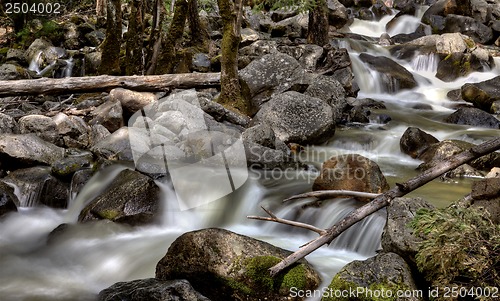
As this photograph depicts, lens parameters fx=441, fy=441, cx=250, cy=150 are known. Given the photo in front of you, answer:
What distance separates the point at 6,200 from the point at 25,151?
1086 millimetres

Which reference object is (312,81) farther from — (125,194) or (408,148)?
(125,194)

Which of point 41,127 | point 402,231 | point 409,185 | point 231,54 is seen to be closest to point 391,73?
point 231,54

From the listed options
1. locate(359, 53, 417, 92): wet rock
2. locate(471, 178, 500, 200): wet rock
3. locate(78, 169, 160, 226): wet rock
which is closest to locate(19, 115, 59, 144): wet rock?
locate(78, 169, 160, 226): wet rock

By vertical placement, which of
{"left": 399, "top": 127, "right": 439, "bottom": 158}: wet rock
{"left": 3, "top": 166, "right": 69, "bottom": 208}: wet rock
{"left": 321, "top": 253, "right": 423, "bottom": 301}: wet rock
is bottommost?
{"left": 399, "top": 127, "right": 439, "bottom": 158}: wet rock

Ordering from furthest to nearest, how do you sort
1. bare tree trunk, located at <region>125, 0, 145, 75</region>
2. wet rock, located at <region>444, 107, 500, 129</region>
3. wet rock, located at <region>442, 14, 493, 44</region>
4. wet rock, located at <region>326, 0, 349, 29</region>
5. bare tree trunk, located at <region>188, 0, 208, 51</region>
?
wet rock, located at <region>326, 0, 349, 29</region>, wet rock, located at <region>442, 14, 493, 44</region>, bare tree trunk, located at <region>188, 0, 208, 51</region>, bare tree trunk, located at <region>125, 0, 145, 75</region>, wet rock, located at <region>444, 107, 500, 129</region>

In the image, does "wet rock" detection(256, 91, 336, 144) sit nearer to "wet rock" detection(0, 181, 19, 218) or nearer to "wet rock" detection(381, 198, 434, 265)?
"wet rock" detection(0, 181, 19, 218)

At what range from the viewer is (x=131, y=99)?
31.1 ft

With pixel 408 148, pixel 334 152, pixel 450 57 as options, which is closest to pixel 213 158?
pixel 334 152

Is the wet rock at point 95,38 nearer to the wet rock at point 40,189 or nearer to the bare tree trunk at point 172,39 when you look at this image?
the bare tree trunk at point 172,39

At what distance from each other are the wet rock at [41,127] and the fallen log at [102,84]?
1.27m

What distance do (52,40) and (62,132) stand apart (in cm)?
856

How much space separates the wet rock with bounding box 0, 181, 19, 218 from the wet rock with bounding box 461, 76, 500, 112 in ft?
37.5

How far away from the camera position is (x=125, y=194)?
20.4 feet

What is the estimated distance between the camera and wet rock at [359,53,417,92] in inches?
564
